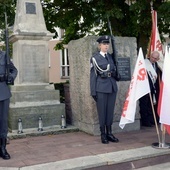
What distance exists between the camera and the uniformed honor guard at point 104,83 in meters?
5.80

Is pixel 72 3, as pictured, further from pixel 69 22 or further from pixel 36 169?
pixel 36 169

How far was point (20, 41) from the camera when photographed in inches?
284

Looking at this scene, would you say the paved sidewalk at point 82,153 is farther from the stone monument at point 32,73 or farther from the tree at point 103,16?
the tree at point 103,16

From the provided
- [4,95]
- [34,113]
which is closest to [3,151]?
[4,95]

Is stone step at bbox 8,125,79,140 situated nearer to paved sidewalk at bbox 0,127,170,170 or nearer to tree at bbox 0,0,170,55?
paved sidewalk at bbox 0,127,170,170

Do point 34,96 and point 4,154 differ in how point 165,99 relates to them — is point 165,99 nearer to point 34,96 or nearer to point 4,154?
point 4,154

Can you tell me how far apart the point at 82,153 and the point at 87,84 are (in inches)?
73.5

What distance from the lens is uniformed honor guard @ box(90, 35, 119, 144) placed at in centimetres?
580

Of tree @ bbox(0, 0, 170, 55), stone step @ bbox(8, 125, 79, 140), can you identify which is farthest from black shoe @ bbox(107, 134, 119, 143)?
tree @ bbox(0, 0, 170, 55)

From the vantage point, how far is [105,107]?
19.5 ft

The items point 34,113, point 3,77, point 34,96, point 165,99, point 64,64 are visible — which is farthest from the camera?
point 64,64

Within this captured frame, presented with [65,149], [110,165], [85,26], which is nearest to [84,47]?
[65,149]

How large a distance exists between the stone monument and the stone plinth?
0.52 meters

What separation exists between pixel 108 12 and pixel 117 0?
1.38 meters
